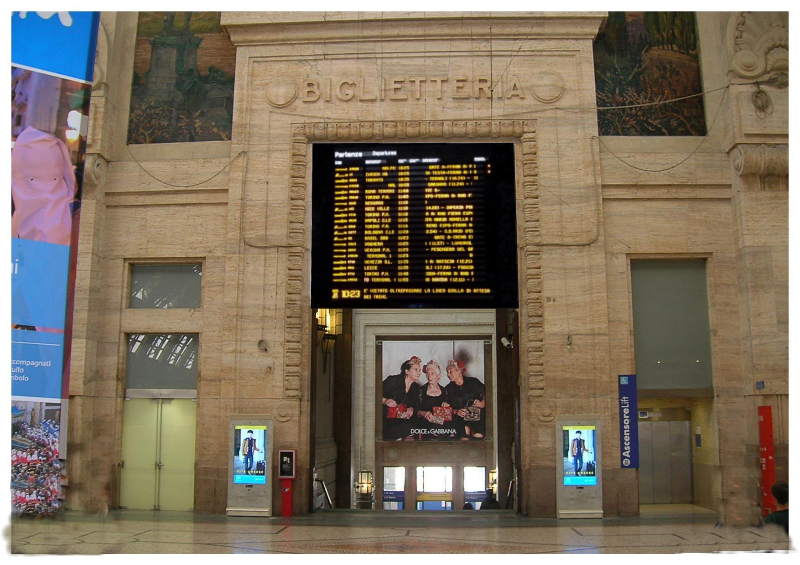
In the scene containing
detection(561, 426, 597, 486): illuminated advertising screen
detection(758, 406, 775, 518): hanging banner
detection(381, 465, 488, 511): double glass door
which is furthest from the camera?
detection(381, 465, 488, 511): double glass door

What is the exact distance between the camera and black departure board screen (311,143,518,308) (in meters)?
13.2

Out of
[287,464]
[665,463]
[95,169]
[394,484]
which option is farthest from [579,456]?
[95,169]

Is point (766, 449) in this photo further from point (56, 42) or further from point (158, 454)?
point (56, 42)

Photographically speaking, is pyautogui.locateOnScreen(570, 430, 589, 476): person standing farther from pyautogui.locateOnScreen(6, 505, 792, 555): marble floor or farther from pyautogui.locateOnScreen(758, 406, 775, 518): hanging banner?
pyautogui.locateOnScreen(758, 406, 775, 518): hanging banner

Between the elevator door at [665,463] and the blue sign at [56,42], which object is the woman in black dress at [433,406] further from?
the blue sign at [56,42]

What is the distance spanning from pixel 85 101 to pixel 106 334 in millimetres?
4728

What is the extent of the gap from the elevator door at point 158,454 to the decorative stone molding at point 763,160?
1098cm

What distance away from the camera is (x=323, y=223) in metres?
13.7

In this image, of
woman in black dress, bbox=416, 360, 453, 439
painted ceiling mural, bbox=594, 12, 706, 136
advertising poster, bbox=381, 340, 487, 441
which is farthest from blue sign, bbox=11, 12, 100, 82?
woman in black dress, bbox=416, 360, 453, 439

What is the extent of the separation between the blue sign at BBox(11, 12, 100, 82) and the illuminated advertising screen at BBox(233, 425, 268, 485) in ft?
21.0

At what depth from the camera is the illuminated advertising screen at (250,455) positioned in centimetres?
1320

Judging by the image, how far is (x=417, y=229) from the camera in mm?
13336

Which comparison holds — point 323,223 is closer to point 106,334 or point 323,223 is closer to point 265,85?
point 265,85

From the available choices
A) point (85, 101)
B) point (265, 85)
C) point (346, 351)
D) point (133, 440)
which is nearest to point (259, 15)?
point (265, 85)
